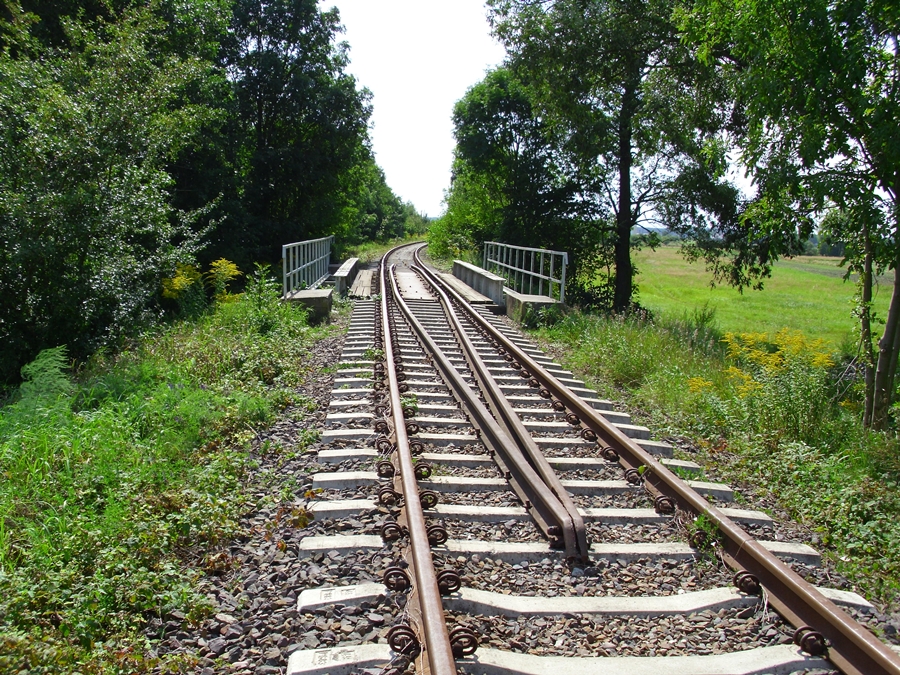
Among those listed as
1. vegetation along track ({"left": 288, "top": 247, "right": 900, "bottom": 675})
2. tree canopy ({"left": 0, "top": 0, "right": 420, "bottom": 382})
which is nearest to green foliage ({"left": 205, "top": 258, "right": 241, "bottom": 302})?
tree canopy ({"left": 0, "top": 0, "right": 420, "bottom": 382})

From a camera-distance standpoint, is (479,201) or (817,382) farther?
(479,201)

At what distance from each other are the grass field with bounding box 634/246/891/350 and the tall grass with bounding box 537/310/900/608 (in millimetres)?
5708

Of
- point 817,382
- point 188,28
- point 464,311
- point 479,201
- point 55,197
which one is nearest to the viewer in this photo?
point 817,382

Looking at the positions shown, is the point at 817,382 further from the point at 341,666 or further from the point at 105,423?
the point at 105,423

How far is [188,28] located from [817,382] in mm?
18116

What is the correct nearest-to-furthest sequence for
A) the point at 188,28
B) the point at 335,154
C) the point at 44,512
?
the point at 44,512 < the point at 188,28 < the point at 335,154

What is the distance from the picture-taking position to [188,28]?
17.7m

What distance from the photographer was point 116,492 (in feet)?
13.3

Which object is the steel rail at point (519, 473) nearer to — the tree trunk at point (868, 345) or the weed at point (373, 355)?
the weed at point (373, 355)

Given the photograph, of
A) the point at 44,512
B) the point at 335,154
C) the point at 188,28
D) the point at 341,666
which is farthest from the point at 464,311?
the point at 335,154

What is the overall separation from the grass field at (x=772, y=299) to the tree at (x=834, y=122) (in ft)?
21.3

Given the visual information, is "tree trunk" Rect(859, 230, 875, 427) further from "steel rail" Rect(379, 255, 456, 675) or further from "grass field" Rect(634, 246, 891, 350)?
"grass field" Rect(634, 246, 891, 350)

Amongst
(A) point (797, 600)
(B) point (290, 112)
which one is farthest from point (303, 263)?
(B) point (290, 112)

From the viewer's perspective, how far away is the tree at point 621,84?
1416 centimetres
